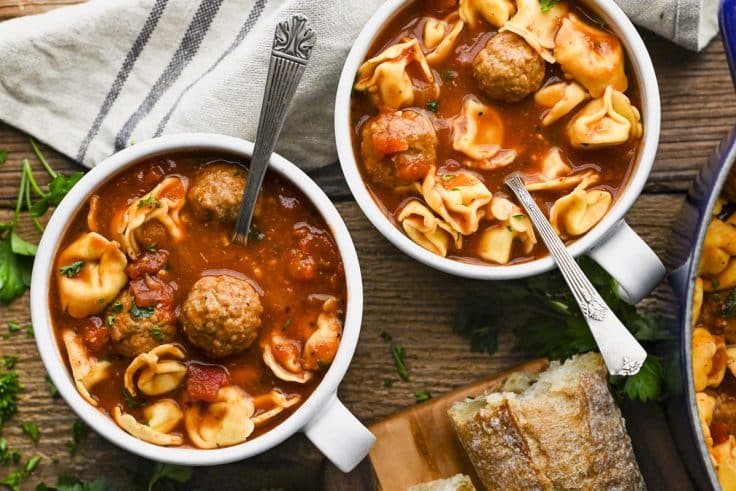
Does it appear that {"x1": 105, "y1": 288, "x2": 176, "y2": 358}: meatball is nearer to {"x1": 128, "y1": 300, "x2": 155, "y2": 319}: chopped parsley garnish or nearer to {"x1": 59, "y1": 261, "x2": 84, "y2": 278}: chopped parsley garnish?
{"x1": 128, "y1": 300, "x2": 155, "y2": 319}: chopped parsley garnish

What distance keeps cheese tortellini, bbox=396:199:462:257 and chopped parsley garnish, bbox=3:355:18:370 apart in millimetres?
2361

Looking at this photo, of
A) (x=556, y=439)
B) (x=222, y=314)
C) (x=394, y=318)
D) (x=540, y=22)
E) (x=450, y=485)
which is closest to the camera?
(x=222, y=314)

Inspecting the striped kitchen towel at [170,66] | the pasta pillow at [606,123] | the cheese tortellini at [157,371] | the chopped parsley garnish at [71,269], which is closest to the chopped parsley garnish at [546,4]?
the pasta pillow at [606,123]

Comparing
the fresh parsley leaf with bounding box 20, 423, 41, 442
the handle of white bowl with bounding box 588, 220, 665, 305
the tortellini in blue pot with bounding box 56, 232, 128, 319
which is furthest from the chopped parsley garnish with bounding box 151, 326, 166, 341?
the handle of white bowl with bounding box 588, 220, 665, 305

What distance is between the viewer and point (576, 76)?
4383mm

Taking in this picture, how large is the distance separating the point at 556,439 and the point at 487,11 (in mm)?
2202

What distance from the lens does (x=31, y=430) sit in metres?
5.03

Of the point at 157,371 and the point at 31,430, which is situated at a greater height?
the point at 157,371

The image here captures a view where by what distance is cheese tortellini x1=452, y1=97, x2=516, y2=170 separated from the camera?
434 cm

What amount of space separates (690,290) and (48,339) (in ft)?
9.53

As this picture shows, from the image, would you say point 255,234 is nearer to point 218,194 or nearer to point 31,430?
point 218,194

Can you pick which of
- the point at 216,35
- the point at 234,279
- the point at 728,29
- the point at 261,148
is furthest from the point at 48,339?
the point at 728,29

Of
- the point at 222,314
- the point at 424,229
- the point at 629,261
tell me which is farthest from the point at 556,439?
the point at 222,314

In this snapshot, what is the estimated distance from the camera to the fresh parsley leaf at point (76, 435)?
500 cm
